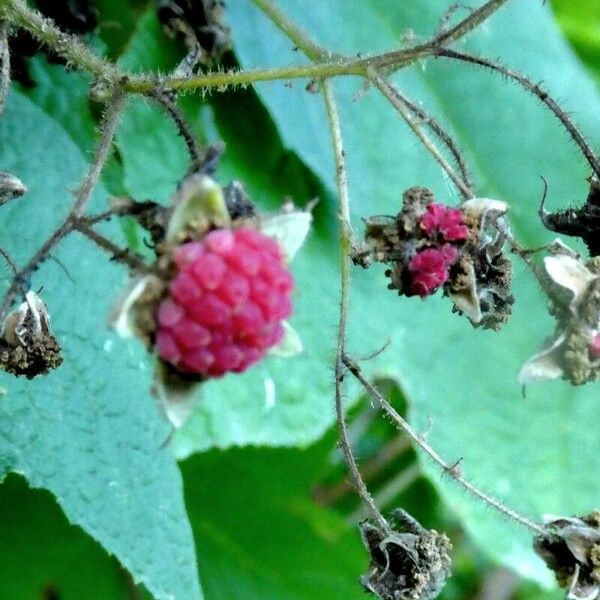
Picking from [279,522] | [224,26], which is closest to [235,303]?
[224,26]

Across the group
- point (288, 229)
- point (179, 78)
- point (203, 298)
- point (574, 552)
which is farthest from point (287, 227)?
point (574, 552)

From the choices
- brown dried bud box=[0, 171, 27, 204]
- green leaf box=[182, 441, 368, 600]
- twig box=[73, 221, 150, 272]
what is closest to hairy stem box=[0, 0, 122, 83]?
brown dried bud box=[0, 171, 27, 204]

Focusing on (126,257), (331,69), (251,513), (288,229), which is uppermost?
(331,69)

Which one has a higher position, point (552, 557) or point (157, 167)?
point (157, 167)

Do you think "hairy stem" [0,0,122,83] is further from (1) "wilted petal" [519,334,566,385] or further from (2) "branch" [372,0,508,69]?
(1) "wilted petal" [519,334,566,385]

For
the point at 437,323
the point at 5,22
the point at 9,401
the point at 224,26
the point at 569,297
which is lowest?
the point at 9,401

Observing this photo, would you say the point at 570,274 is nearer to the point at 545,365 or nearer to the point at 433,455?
the point at 545,365

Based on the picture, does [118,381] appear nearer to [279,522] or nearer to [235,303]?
[235,303]
